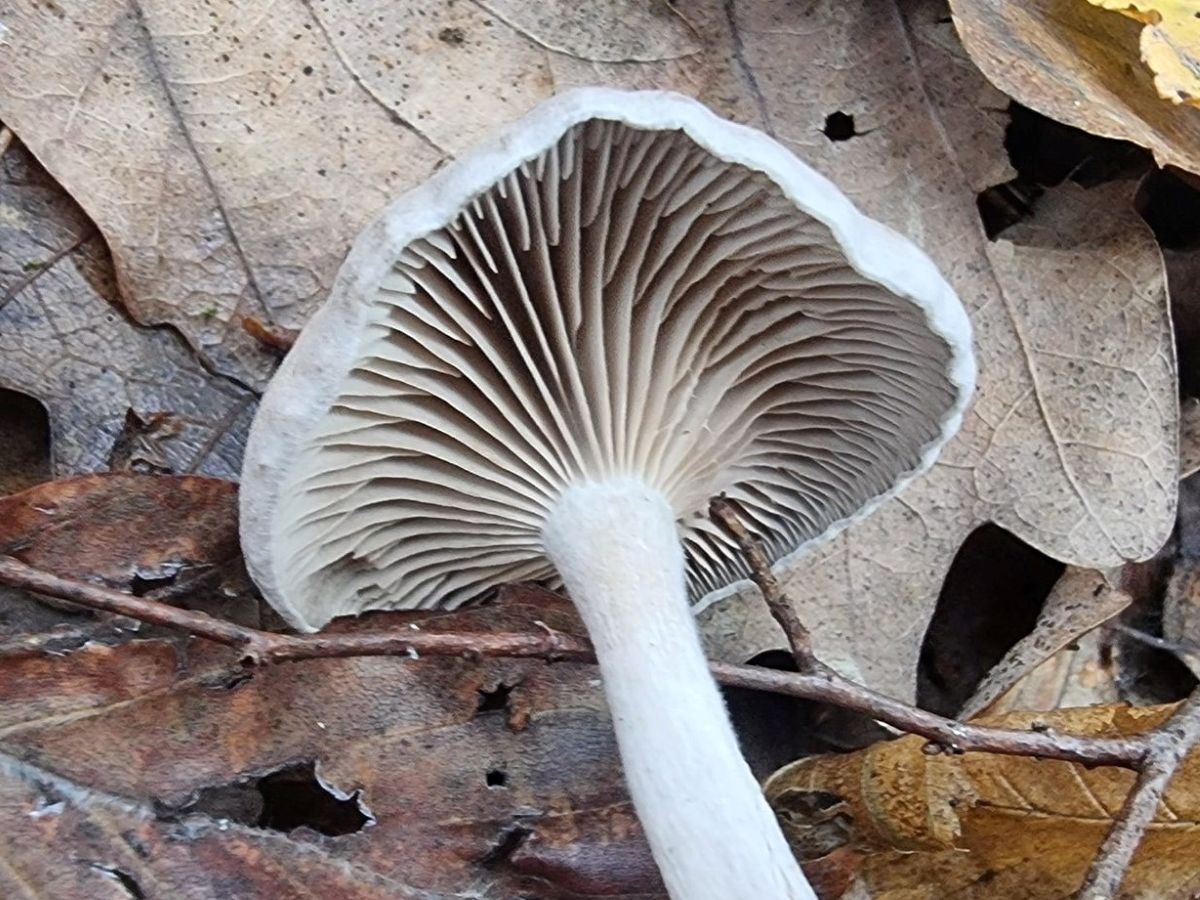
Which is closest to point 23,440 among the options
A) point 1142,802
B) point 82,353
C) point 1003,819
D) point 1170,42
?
point 82,353

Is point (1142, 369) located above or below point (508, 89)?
below

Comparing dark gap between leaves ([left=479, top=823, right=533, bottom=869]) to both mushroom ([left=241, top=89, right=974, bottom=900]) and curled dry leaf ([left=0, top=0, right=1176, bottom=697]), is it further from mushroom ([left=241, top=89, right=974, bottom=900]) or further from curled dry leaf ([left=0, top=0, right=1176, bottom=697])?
curled dry leaf ([left=0, top=0, right=1176, bottom=697])

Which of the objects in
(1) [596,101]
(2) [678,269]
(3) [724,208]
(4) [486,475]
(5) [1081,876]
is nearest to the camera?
(1) [596,101]

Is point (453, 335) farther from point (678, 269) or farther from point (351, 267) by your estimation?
point (678, 269)

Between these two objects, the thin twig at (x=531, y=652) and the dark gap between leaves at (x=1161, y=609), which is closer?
the thin twig at (x=531, y=652)

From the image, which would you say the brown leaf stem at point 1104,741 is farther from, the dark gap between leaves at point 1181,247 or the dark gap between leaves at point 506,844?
the dark gap between leaves at point 1181,247

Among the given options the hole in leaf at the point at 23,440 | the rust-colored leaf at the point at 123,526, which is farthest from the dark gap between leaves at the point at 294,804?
the hole in leaf at the point at 23,440

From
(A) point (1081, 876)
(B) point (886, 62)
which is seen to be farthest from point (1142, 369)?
(A) point (1081, 876)
